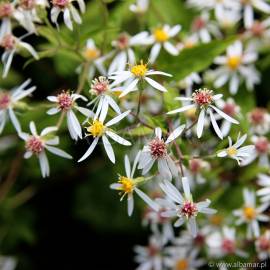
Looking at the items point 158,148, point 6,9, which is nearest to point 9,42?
point 6,9

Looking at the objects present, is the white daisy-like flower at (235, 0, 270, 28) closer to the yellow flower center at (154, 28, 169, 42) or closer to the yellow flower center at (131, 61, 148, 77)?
the yellow flower center at (154, 28, 169, 42)

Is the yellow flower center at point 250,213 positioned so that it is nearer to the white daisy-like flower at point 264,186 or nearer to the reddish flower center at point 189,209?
the white daisy-like flower at point 264,186

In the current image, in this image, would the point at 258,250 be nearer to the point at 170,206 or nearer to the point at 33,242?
the point at 170,206

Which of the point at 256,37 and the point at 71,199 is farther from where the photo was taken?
the point at 71,199

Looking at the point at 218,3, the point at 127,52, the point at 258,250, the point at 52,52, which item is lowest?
the point at 258,250

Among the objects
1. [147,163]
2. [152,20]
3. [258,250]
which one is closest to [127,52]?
[152,20]

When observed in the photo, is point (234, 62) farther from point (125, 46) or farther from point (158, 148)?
point (158, 148)
